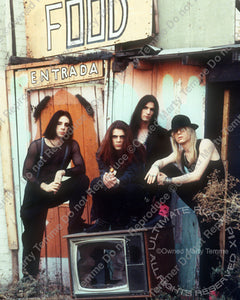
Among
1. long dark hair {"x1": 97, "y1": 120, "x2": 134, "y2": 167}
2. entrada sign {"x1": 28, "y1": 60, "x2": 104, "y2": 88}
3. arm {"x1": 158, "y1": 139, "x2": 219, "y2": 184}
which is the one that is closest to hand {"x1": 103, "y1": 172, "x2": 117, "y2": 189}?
long dark hair {"x1": 97, "y1": 120, "x2": 134, "y2": 167}

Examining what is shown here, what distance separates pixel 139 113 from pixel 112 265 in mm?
2031

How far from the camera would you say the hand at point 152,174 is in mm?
5473

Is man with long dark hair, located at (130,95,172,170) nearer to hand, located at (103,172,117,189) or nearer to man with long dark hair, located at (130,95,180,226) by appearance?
man with long dark hair, located at (130,95,180,226)

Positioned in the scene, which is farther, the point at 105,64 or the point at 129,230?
the point at 105,64

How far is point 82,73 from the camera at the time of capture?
229 inches

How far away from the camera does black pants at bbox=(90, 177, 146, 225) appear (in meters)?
5.53

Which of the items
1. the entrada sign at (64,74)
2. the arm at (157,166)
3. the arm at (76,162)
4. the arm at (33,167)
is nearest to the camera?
the arm at (157,166)

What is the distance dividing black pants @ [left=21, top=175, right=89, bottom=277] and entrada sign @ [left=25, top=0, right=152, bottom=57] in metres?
1.91

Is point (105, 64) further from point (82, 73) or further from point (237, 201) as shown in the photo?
point (237, 201)

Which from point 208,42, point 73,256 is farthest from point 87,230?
point 208,42

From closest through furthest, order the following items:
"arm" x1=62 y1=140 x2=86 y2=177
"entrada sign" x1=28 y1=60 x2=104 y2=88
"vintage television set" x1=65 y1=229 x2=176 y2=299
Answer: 1. "vintage television set" x1=65 y1=229 x2=176 y2=299
2. "entrada sign" x1=28 y1=60 x2=104 y2=88
3. "arm" x1=62 y1=140 x2=86 y2=177

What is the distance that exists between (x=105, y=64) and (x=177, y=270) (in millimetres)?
2849

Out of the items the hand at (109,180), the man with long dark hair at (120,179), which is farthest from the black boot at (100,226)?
the hand at (109,180)

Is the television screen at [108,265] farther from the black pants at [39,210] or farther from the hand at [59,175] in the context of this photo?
the hand at [59,175]
